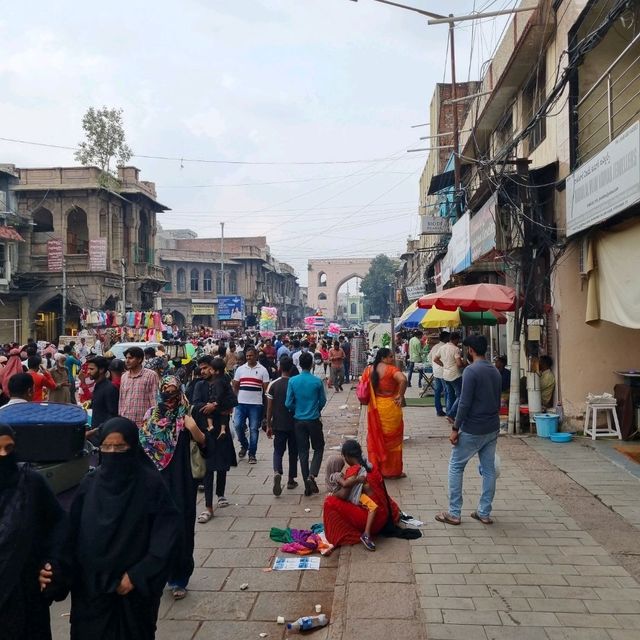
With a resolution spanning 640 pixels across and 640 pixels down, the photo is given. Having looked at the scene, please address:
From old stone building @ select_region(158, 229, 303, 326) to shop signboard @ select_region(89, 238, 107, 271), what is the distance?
15.8 metres

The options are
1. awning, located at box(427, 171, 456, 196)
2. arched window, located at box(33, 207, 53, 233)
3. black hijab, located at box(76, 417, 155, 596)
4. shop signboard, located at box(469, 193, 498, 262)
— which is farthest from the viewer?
arched window, located at box(33, 207, 53, 233)

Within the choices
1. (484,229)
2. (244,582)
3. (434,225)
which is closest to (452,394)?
(484,229)

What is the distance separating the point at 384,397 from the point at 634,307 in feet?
10.5

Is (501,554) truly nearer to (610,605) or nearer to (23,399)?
(610,605)

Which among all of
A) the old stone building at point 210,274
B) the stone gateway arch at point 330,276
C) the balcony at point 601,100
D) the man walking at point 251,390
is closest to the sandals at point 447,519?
the man walking at point 251,390

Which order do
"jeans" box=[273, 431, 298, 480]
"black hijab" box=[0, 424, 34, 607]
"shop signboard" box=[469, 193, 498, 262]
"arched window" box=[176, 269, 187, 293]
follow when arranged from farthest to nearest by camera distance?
"arched window" box=[176, 269, 187, 293] < "shop signboard" box=[469, 193, 498, 262] < "jeans" box=[273, 431, 298, 480] < "black hijab" box=[0, 424, 34, 607]

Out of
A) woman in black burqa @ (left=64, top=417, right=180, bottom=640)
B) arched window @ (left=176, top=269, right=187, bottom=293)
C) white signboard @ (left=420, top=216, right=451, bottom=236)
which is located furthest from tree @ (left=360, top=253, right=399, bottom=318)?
woman in black burqa @ (left=64, top=417, right=180, bottom=640)

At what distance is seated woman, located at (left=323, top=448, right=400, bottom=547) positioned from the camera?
532 centimetres

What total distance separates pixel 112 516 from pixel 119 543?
123 millimetres

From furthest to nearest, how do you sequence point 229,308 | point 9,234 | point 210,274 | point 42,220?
1. point 210,274
2. point 229,308
3. point 42,220
4. point 9,234

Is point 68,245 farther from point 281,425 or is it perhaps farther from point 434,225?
point 281,425

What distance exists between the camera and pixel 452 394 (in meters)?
11.6

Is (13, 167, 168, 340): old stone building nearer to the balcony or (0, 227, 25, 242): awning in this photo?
(0, 227, 25, 242): awning

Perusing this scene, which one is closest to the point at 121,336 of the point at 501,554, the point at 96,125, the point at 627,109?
the point at 96,125
